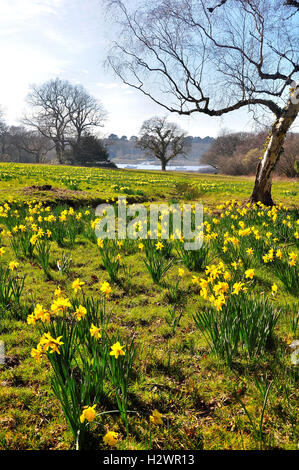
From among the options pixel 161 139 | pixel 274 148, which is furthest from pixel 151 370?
pixel 161 139

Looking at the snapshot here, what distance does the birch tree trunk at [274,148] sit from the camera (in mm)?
8336

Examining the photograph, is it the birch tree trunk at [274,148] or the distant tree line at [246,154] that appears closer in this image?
the birch tree trunk at [274,148]

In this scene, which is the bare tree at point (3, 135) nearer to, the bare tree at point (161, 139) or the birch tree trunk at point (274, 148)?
the bare tree at point (161, 139)

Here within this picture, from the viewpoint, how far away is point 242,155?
52.5m

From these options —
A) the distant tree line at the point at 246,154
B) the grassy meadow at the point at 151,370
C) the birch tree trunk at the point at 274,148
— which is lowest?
the grassy meadow at the point at 151,370

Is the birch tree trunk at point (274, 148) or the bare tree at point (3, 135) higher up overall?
the bare tree at point (3, 135)

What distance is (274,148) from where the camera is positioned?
873 cm

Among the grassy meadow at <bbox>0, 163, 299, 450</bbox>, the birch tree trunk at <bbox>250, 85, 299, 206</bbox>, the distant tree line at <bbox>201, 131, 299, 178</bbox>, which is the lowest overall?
the grassy meadow at <bbox>0, 163, 299, 450</bbox>

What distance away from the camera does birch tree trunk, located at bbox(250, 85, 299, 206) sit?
834 cm

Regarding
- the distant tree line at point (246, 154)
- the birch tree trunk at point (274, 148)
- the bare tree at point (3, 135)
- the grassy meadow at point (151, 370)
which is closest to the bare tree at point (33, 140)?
the bare tree at point (3, 135)

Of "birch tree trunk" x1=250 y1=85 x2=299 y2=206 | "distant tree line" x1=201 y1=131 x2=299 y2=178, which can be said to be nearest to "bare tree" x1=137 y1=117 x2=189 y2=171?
"distant tree line" x1=201 y1=131 x2=299 y2=178

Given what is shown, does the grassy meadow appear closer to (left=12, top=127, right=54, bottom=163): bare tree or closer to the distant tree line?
the distant tree line

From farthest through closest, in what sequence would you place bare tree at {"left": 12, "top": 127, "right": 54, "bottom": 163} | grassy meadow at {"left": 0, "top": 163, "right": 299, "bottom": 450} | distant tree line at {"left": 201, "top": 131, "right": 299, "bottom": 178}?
1. bare tree at {"left": 12, "top": 127, "right": 54, "bottom": 163}
2. distant tree line at {"left": 201, "top": 131, "right": 299, "bottom": 178}
3. grassy meadow at {"left": 0, "top": 163, "right": 299, "bottom": 450}
